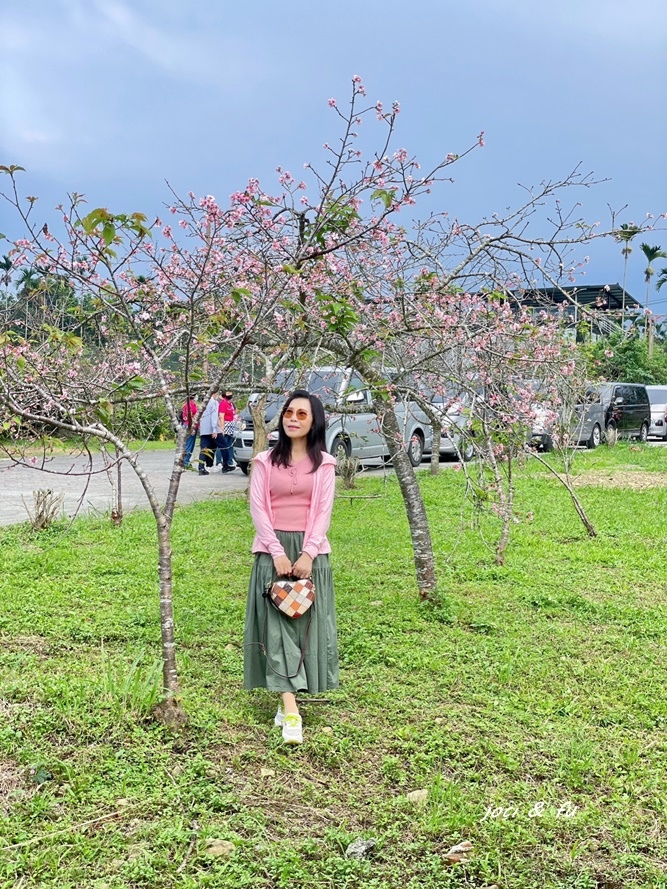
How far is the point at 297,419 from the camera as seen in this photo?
346 centimetres

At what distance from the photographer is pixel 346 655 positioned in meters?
4.39

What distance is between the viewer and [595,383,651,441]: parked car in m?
19.7

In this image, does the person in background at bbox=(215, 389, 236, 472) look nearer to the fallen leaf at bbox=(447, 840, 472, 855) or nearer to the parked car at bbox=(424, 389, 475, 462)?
the parked car at bbox=(424, 389, 475, 462)

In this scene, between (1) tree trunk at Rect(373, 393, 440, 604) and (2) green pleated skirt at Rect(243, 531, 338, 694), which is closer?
(2) green pleated skirt at Rect(243, 531, 338, 694)

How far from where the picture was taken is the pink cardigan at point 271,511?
341 centimetres

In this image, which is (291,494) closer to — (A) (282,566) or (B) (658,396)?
(A) (282,566)

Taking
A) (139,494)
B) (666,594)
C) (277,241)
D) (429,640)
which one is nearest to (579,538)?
(666,594)

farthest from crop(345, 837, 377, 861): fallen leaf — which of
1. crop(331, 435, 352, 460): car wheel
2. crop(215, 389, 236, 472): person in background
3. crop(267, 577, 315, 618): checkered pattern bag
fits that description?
crop(331, 435, 352, 460): car wheel

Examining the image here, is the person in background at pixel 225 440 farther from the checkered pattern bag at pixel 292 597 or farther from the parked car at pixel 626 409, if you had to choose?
the parked car at pixel 626 409

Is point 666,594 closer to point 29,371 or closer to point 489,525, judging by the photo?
point 489,525

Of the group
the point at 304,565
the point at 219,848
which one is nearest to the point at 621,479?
the point at 304,565

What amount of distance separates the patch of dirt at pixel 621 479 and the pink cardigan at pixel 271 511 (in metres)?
8.86

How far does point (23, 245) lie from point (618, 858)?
10.6ft

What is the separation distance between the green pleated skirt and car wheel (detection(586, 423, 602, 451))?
636 inches
